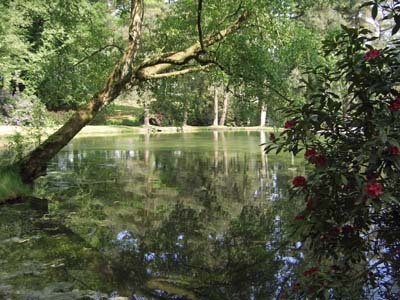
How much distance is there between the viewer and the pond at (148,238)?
4.96m

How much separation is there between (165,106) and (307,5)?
5428 mm

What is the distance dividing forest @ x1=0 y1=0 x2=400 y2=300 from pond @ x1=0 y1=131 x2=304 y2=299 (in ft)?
0.11

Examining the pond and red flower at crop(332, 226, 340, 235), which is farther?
the pond

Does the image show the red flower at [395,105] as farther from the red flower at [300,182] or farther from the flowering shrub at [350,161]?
the red flower at [300,182]

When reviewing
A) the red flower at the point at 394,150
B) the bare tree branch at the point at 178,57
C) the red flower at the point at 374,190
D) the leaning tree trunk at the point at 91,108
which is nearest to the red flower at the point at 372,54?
the red flower at the point at 394,150

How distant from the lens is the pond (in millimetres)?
4961

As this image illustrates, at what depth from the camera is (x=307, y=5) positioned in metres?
8.57

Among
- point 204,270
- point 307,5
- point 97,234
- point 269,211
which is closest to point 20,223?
point 97,234

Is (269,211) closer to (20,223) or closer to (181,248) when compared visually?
(181,248)

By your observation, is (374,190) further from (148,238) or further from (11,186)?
(11,186)

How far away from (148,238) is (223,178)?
6.61 meters

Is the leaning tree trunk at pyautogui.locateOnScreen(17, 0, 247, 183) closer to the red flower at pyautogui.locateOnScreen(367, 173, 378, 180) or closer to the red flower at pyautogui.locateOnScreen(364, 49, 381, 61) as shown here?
the red flower at pyautogui.locateOnScreen(364, 49, 381, 61)

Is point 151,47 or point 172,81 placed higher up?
point 151,47

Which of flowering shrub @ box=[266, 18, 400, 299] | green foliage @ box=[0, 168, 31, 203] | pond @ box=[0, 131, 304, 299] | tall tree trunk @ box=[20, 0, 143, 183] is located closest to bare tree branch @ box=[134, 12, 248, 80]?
tall tree trunk @ box=[20, 0, 143, 183]
